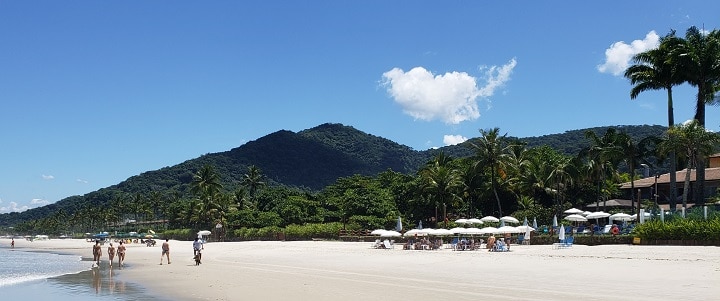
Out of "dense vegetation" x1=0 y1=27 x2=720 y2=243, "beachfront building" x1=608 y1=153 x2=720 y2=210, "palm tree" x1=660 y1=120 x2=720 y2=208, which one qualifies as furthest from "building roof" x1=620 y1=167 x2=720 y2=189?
"palm tree" x1=660 y1=120 x2=720 y2=208

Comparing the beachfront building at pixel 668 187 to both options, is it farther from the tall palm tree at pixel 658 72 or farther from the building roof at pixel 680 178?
the tall palm tree at pixel 658 72

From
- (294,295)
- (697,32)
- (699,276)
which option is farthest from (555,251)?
(697,32)

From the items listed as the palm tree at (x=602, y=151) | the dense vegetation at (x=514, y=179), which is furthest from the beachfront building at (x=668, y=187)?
the palm tree at (x=602, y=151)

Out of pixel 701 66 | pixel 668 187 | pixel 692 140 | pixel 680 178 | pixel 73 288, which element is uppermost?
pixel 701 66

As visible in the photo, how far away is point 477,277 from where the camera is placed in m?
21.2

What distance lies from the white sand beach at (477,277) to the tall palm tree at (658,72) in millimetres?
16596

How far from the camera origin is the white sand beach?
53.6 ft

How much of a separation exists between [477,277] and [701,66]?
29788 millimetres

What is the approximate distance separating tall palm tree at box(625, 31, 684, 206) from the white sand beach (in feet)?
54.4

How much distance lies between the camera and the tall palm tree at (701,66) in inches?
1657

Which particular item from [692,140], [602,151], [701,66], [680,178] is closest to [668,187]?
[680,178]

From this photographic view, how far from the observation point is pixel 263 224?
72.4 metres

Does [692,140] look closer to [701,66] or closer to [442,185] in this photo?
[701,66]

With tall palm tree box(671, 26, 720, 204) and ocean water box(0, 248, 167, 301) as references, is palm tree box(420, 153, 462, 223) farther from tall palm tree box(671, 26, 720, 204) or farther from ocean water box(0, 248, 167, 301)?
ocean water box(0, 248, 167, 301)
